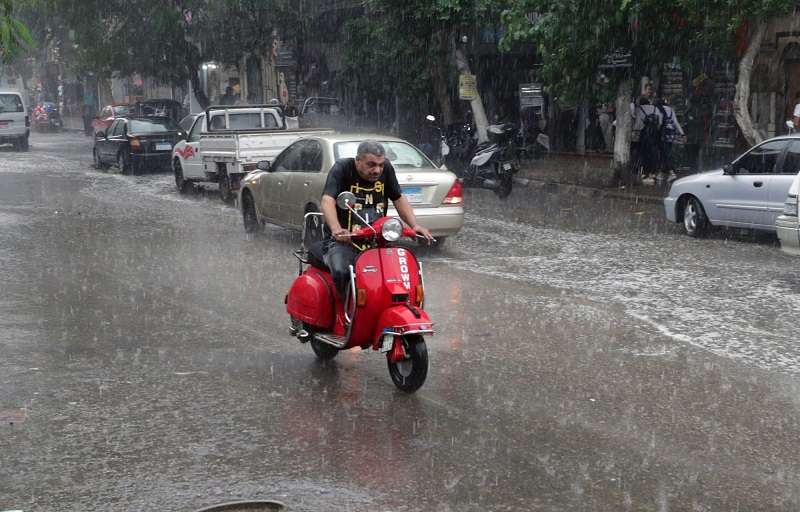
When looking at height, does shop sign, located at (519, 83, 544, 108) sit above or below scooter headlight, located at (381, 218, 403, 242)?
above

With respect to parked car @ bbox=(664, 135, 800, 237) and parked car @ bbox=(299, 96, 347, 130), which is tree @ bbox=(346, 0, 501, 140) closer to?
parked car @ bbox=(299, 96, 347, 130)

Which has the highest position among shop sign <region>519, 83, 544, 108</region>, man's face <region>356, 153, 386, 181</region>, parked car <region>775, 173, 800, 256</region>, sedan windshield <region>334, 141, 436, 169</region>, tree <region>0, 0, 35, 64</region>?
tree <region>0, 0, 35, 64</region>

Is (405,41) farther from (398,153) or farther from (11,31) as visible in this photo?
(11,31)

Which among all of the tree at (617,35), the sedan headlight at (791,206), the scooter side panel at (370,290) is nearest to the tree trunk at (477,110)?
the tree at (617,35)

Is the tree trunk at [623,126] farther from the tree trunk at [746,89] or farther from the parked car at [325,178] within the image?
the parked car at [325,178]

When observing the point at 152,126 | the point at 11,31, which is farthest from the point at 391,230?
the point at 152,126

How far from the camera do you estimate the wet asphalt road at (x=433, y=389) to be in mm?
5312

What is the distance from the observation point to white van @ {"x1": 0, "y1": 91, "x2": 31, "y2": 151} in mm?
39062

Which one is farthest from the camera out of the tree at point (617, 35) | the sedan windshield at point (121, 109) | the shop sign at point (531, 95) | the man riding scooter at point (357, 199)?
the sedan windshield at point (121, 109)

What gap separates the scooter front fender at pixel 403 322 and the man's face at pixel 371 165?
1025mm

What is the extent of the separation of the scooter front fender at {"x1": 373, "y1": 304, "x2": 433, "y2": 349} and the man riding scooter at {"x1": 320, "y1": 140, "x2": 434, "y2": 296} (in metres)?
0.52

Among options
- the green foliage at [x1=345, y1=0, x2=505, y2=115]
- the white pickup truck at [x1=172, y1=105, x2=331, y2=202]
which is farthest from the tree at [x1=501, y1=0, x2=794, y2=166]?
the white pickup truck at [x1=172, y1=105, x2=331, y2=202]

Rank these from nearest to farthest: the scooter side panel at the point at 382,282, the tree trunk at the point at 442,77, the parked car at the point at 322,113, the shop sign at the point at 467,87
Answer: the scooter side panel at the point at 382,282 → the shop sign at the point at 467,87 → the tree trunk at the point at 442,77 → the parked car at the point at 322,113

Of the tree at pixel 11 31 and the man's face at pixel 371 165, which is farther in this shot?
the tree at pixel 11 31
